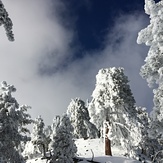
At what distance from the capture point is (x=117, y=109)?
36.0 meters

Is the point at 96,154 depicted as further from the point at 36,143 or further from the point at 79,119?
the point at 79,119

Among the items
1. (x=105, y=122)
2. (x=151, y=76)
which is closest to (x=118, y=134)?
(x=105, y=122)

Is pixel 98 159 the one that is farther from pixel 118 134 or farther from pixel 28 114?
pixel 28 114

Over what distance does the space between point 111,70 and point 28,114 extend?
57.2 ft

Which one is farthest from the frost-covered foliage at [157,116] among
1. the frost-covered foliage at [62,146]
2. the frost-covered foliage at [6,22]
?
the frost-covered foliage at [62,146]

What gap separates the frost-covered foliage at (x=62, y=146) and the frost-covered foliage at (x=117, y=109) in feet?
24.1

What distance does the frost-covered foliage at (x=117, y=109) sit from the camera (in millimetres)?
34750

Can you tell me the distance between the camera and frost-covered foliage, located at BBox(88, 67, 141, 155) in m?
34.8

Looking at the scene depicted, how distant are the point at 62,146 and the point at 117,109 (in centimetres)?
1026

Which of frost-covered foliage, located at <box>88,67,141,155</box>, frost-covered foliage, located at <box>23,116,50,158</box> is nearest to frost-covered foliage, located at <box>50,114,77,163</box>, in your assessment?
frost-covered foliage, located at <box>88,67,141,155</box>

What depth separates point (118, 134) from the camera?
3541cm

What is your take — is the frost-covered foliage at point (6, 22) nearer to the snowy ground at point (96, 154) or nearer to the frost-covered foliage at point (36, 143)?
the snowy ground at point (96, 154)

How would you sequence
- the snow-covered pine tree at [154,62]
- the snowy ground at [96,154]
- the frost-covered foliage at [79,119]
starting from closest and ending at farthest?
the snow-covered pine tree at [154,62], the snowy ground at [96,154], the frost-covered foliage at [79,119]

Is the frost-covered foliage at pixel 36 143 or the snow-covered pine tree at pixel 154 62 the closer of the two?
the snow-covered pine tree at pixel 154 62
